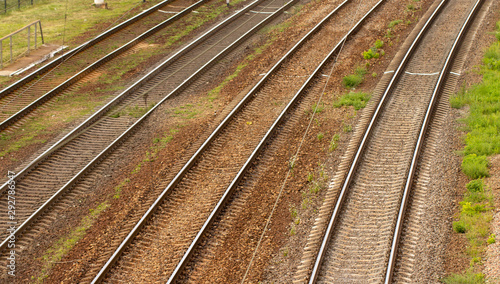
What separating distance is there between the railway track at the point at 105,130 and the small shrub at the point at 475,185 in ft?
32.5

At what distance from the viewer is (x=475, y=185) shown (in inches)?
487

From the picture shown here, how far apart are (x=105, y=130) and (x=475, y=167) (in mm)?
11011

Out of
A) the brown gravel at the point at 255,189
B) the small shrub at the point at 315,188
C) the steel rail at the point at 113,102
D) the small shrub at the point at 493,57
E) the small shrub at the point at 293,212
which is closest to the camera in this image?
the brown gravel at the point at 255,189

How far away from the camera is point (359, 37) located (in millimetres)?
22406

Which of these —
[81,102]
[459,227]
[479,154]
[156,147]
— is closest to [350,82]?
[479,154]

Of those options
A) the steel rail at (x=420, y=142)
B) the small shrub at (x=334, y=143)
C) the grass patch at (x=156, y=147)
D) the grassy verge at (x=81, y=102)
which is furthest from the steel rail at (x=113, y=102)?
the steel rail at (x=420, y=142)

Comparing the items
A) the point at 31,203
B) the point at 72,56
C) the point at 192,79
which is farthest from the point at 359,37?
the point at 31,203

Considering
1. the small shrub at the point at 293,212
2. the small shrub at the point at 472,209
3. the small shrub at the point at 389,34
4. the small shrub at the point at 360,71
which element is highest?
the small shrub at the point at 389,34

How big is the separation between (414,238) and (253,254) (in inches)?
140

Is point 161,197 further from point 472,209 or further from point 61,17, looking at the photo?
point 61,17

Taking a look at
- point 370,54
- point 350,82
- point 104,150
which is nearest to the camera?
point 104,150

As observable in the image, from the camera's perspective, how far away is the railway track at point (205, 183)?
35.3 ft

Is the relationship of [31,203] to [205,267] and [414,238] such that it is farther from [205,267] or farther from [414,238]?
[414,238]

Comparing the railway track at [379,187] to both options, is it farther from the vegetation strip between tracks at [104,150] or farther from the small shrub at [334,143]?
A: the vegetation strip between tracks at [104,150]
